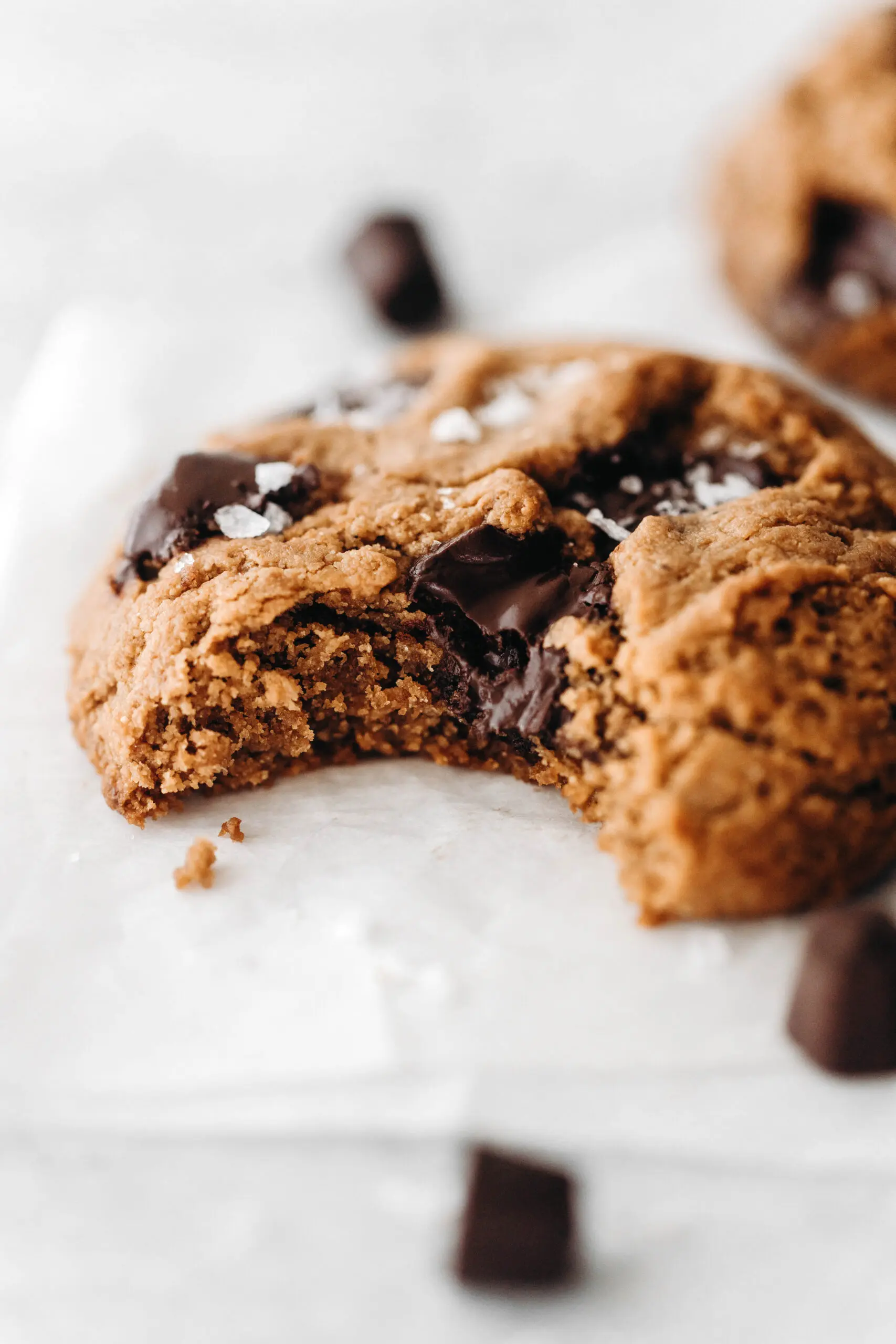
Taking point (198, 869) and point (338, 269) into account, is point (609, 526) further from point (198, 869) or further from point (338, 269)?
point (338, 269)

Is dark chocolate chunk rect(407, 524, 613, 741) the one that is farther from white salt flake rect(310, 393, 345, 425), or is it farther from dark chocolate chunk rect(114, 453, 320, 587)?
white salt flake rect(310, 393, 345, 425)

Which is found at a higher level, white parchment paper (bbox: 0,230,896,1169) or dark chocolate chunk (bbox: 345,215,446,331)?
dark chocolate chunk (bbox: 345,215,446,331)

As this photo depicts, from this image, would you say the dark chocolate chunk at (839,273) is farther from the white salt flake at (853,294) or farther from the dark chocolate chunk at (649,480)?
the dark chocolate chunk at (649,480)

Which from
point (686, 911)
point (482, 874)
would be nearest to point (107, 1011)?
point (482, 874)

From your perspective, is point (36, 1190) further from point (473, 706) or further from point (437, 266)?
point (437, 266)

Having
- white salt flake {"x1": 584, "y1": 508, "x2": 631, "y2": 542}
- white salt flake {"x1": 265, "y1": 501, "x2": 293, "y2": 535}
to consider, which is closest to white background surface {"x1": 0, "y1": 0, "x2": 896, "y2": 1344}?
white salt flake {"x1": 265, "y1": 501, "x2": 293, "y2": 535}

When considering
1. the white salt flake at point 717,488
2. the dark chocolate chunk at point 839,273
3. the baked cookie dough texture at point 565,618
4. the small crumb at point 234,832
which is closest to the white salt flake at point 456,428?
the baked cookie dough texture at point 565,618

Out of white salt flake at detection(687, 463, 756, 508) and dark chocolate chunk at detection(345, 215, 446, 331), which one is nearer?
white salt flake at detection(687, 463, 756, 508)
